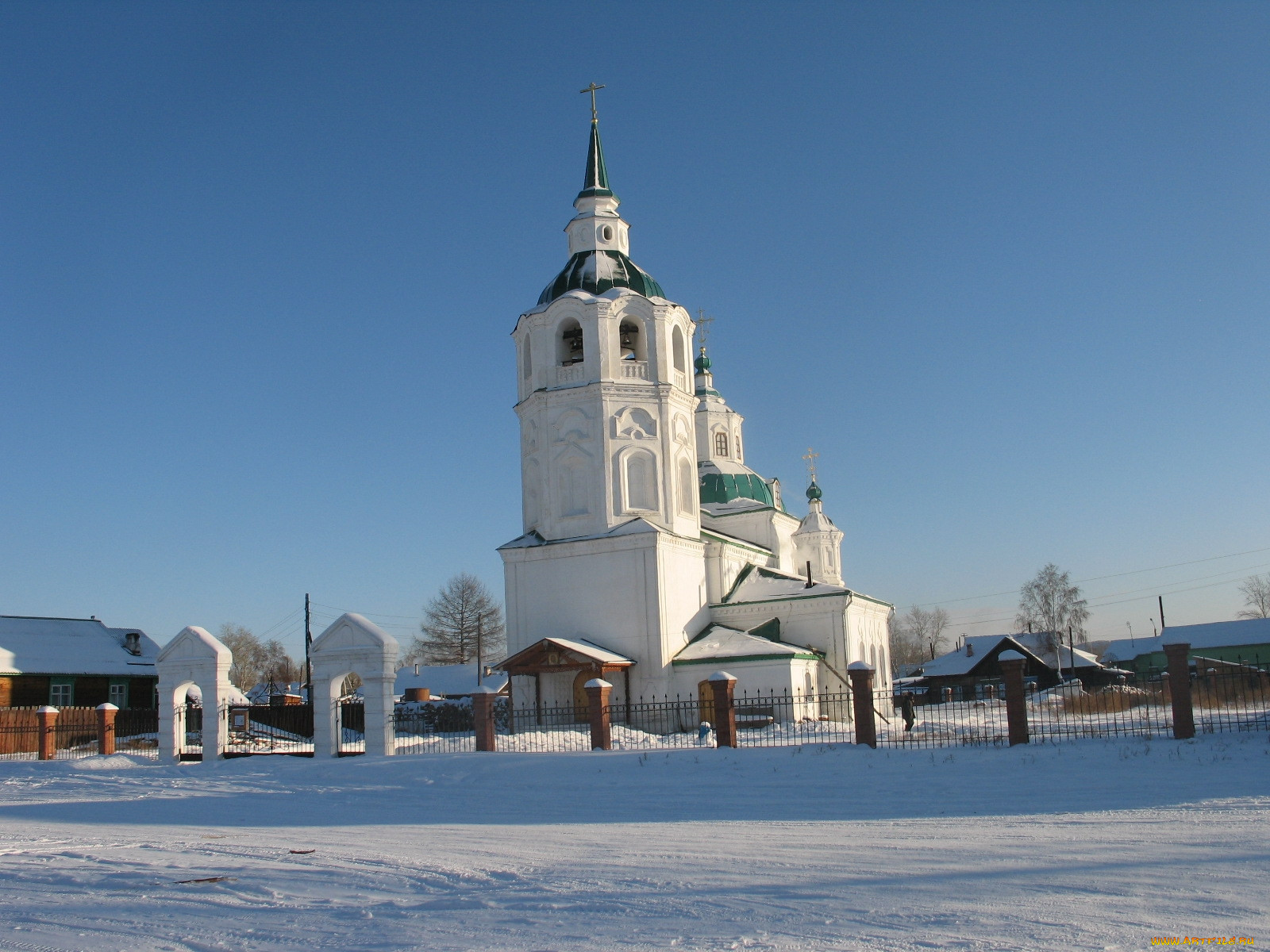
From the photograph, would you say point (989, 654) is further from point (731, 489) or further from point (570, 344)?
point (570, 344)

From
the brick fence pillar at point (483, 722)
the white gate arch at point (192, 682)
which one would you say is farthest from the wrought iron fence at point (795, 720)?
the white gate arch at point (192, 682)

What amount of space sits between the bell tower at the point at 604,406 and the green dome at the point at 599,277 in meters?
0.04

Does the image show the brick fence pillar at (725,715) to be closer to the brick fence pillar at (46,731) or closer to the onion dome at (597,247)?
the brick fence pillar at (46,731)

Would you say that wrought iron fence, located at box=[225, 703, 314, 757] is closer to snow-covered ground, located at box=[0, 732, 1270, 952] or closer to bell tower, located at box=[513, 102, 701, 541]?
bell tower, located at box=[513, 102, 701, 541]

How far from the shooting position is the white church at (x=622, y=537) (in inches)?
1083

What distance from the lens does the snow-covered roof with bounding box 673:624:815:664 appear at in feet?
89.5

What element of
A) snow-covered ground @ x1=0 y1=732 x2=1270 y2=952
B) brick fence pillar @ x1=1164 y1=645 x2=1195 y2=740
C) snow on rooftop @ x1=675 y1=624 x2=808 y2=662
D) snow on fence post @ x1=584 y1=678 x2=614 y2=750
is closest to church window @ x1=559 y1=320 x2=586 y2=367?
snow on rooftop @ x1=675 y1=624 x2=808 y2=662

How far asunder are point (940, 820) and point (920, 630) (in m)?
103

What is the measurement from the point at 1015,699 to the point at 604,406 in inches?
644

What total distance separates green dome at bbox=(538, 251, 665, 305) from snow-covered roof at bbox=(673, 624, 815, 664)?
10018 mm

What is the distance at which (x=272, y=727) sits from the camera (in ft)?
98.7

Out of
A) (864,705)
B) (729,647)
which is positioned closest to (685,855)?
(864,705)

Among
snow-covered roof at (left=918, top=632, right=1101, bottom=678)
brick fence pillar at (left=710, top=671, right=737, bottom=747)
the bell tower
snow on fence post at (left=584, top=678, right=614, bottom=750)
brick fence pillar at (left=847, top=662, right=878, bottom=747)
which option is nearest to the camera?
brick fence pillar at (left=847, top=662, right=878, bottom=747)

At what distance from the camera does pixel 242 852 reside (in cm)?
843
